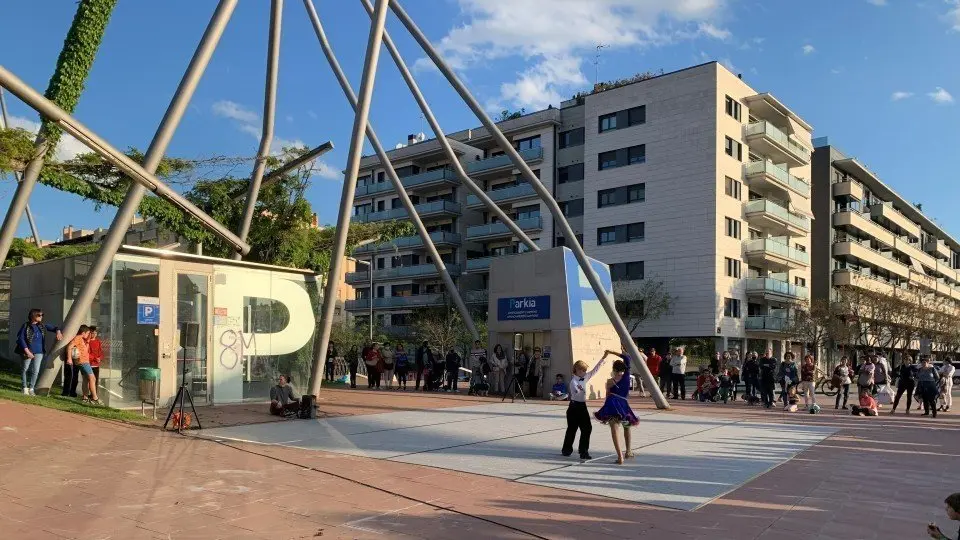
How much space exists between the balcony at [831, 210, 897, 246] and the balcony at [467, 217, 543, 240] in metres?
25.5

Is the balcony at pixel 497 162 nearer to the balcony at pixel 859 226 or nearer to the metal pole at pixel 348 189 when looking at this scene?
the balcony at pixel 859 226

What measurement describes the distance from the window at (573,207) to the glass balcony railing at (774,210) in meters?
11.0

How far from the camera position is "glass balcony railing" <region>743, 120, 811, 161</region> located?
161ft

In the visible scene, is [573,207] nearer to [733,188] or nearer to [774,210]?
[733,188]

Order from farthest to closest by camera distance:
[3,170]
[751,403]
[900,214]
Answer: [900,214] < [751,403] < [3,170]

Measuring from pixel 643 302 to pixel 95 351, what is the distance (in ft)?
118

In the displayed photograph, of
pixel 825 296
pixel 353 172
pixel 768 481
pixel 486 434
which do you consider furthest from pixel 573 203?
pixel 768 481

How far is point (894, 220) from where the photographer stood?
73500mm

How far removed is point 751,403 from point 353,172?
12.9 meters

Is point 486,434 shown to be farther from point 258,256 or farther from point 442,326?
point 442,326

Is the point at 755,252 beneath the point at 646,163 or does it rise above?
beneath

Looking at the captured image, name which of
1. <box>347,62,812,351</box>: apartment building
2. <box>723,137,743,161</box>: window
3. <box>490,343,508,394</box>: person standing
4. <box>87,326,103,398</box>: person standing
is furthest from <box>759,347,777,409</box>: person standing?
<box>723,137,743,161</box>: window

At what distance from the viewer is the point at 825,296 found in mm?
59750

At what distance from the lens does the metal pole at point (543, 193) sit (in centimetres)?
1911
